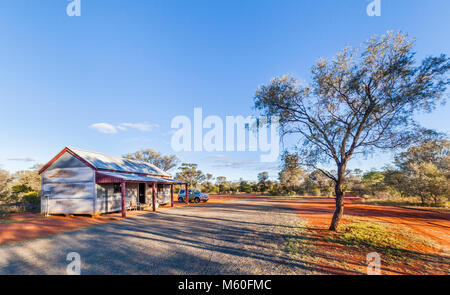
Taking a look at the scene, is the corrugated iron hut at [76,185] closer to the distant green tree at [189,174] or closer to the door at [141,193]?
the door at [141,193]

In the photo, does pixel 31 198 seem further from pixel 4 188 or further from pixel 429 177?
pixel 429 177

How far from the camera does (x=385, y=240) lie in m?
7.03

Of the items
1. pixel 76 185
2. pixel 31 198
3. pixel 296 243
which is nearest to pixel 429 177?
pixel 296 243

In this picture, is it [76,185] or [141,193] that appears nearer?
[76,185]

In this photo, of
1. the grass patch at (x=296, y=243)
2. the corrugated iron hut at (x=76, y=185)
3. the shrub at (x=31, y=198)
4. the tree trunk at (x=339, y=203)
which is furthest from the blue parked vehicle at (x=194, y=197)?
the tree trunk at (x=339, y=203)

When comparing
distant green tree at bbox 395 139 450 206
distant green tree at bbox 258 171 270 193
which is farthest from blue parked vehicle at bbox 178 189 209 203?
distant green tree at bbox 258 171 270 193

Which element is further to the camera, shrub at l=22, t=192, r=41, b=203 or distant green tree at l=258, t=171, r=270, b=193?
distant green tree at l=258, t=171, r=270, b=193

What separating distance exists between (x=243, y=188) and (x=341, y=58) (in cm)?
4443

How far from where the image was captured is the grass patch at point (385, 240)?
581 centimetres

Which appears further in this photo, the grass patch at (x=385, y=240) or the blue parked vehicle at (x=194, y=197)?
the blue parked vehicle at (x=194, y=197)

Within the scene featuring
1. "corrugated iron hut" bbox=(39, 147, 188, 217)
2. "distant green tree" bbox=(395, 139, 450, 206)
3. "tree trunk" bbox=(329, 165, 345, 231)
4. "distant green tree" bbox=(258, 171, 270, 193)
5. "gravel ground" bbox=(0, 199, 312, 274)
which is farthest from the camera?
"distant green tree" bbox=(258, 171, 270, 193)

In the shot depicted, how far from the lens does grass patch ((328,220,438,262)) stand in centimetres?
581

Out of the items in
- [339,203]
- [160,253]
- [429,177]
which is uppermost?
[429,177]

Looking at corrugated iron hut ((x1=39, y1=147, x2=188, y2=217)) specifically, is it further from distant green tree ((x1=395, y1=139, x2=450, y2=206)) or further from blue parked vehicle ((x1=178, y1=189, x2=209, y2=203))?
distant green tree ((x1=395, y1=139, x2=450, y2=206))
